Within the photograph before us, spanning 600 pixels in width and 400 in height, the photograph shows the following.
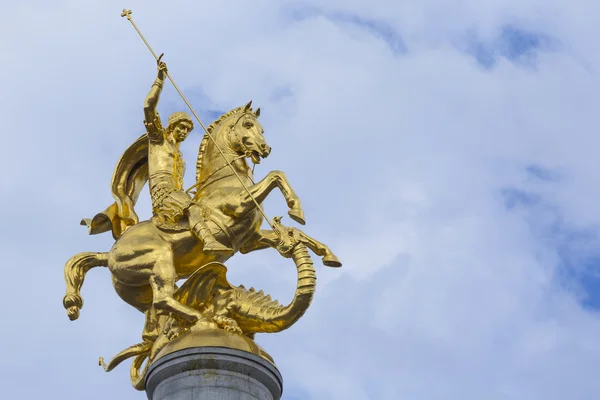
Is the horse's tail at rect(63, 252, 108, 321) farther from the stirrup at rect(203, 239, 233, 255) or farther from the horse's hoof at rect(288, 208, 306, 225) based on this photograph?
the horse's hoof at rect(288, 208, 306, 225)

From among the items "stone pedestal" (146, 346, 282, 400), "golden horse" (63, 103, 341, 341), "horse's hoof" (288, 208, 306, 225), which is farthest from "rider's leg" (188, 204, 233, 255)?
"stone pedestal" (146, 346, 282, 400)

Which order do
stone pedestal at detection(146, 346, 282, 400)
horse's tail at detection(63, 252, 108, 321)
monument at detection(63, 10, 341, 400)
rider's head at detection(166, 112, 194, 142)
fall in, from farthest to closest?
rider's head at detection(166, 112, 194, 142) < horse's tail at detection(63, 252, 108, 321) < monument at detection(63, 10, 341, 400) < stone pedestal at detection(146, 346, 282, 400)

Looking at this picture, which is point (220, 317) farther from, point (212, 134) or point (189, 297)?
point (212, 134)

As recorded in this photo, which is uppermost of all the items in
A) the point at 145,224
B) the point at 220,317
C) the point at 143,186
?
the point at 143,186

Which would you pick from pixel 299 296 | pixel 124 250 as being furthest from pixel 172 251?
pixel 299 296

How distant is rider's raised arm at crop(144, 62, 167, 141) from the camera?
19.5 metres

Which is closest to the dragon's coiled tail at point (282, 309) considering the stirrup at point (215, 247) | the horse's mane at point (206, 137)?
the stirrup at point (215, 247)

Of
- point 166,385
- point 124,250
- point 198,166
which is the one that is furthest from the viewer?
point 198,166

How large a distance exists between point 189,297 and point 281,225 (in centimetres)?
171

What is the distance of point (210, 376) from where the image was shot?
678 inches

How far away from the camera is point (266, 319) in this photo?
1841 cm

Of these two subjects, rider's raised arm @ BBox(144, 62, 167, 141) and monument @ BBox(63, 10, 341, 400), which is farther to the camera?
rider's raised arm @ BBox(144, 62, 167, 141)

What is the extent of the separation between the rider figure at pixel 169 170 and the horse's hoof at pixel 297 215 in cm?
108

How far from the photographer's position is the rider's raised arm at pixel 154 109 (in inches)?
767
